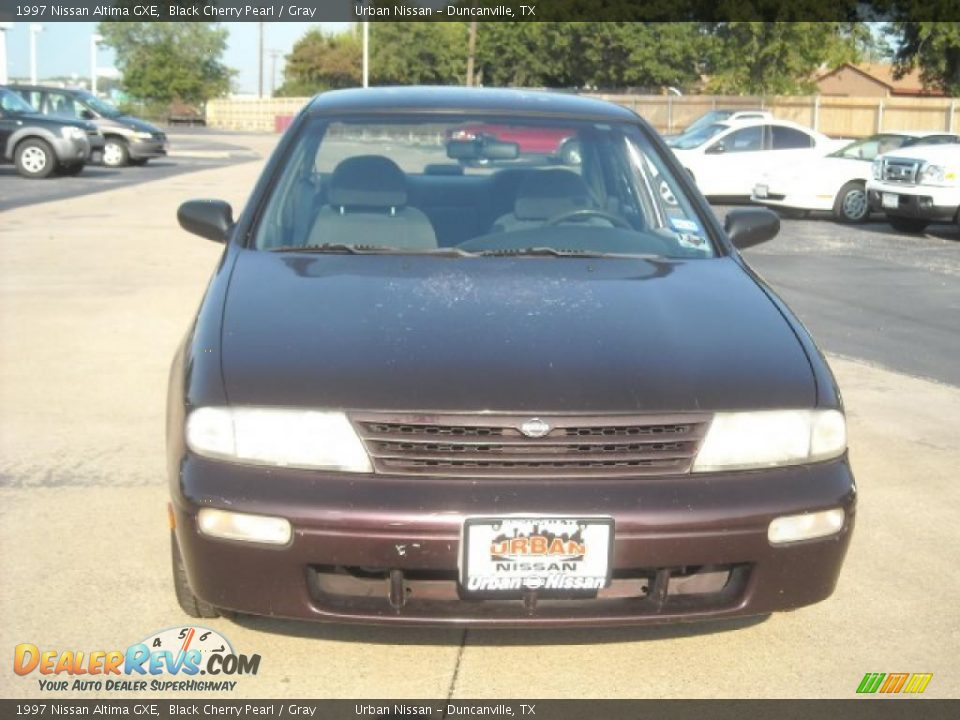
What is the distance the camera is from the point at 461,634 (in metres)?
3.46

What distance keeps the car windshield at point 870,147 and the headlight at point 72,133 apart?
12.9 m

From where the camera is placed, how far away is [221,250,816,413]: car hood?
3.05m

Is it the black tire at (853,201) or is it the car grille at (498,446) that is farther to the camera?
the black tire at (853,201)

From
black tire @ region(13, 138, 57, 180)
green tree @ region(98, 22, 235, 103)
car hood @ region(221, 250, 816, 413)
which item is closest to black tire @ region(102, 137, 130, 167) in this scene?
black tire @ region(13, 138, 57, 180)

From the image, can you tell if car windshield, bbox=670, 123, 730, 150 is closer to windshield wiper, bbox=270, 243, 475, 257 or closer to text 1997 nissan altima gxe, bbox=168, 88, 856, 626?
windshield wiper, bbox=270, 243, 475, 257

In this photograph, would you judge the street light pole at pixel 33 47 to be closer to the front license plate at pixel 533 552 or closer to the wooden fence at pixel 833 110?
the wooden fence at pixel 833 110

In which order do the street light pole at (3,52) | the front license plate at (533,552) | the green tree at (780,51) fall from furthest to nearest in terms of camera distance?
the green tree at (780,51)
the street light pole at (3,52)
the front license plate at (533,552)

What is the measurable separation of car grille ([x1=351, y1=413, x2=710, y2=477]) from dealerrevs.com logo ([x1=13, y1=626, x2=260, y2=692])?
76 cm

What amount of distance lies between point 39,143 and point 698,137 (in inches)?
450

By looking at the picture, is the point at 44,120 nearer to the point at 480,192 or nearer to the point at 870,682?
the point at 480,192

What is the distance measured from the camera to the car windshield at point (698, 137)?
813 inches

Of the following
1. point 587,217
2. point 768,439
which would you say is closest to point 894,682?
point 768,439

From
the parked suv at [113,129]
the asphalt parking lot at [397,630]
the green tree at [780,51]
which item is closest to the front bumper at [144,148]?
the parked suv at [113,129]
